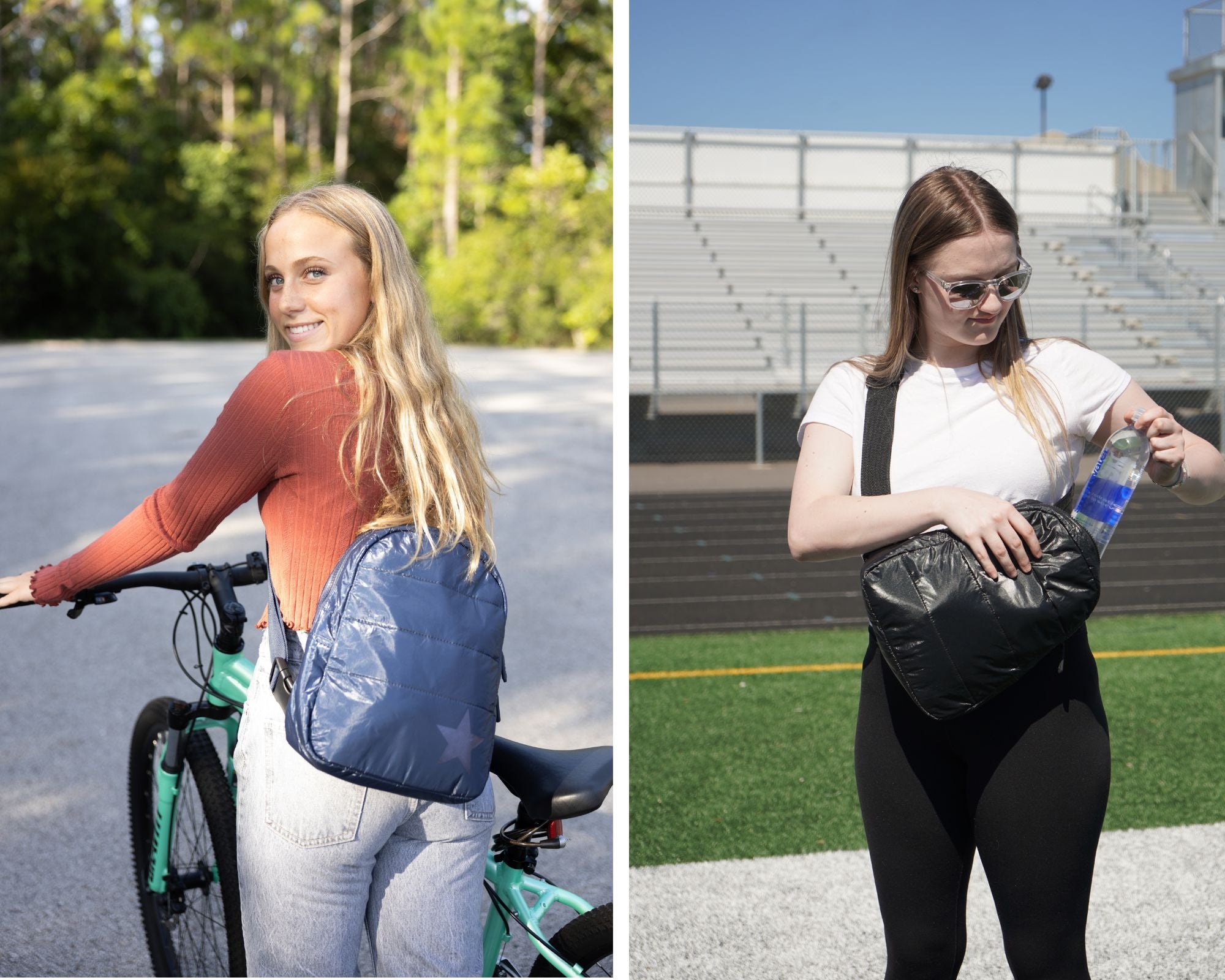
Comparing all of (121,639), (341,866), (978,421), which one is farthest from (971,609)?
(121,639)

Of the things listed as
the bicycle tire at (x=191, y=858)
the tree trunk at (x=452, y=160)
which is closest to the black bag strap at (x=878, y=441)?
the bicycle tire at (x=191, y=858)

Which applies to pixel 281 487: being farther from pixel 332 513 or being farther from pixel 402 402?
pixel 402 402

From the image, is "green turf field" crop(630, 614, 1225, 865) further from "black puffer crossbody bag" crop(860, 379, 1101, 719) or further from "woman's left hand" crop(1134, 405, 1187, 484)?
"woman's left hand" crop(1134, 405, 1187, 484)

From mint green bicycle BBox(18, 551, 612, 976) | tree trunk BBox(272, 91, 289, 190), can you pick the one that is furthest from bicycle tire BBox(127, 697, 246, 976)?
tree trunk BBox(272, 91, 289, 190)

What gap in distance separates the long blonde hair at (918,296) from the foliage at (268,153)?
81.4 ft

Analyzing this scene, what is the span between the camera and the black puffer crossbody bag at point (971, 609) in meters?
1.70

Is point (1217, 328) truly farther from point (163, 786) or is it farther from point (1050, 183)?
point (163, 786)

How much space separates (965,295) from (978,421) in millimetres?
186

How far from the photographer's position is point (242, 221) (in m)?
36.0

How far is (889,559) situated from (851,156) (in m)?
23.2

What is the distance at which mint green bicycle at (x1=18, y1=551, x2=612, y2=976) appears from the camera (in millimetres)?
1977

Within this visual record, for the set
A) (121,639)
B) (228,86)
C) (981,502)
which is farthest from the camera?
(228,86)

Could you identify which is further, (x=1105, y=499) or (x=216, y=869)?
(x=216, y=869)

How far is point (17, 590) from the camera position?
189 cm
